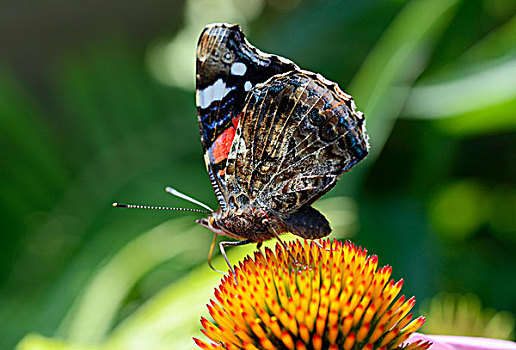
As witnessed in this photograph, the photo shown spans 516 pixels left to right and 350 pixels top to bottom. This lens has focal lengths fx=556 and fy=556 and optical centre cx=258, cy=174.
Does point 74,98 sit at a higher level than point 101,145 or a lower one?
higher

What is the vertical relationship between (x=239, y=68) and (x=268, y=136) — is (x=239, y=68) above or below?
above

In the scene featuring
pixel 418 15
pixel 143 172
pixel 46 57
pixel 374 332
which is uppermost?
pixel 46 57

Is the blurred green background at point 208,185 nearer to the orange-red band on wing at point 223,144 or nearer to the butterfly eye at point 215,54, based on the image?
the orange-red band on wing at point 223,144

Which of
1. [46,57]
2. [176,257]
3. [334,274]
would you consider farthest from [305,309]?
[46,57]

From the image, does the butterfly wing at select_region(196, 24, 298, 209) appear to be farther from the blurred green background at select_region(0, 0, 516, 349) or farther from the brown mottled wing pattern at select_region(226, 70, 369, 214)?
the blurred green background at select_region(0, 0, 516, 349)

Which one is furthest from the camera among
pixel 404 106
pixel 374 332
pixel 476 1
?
pixel 476 1

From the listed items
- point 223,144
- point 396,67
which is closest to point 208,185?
point 396,67

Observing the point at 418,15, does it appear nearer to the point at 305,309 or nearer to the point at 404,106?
the point at 404,106

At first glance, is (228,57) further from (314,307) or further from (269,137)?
(314,307)
